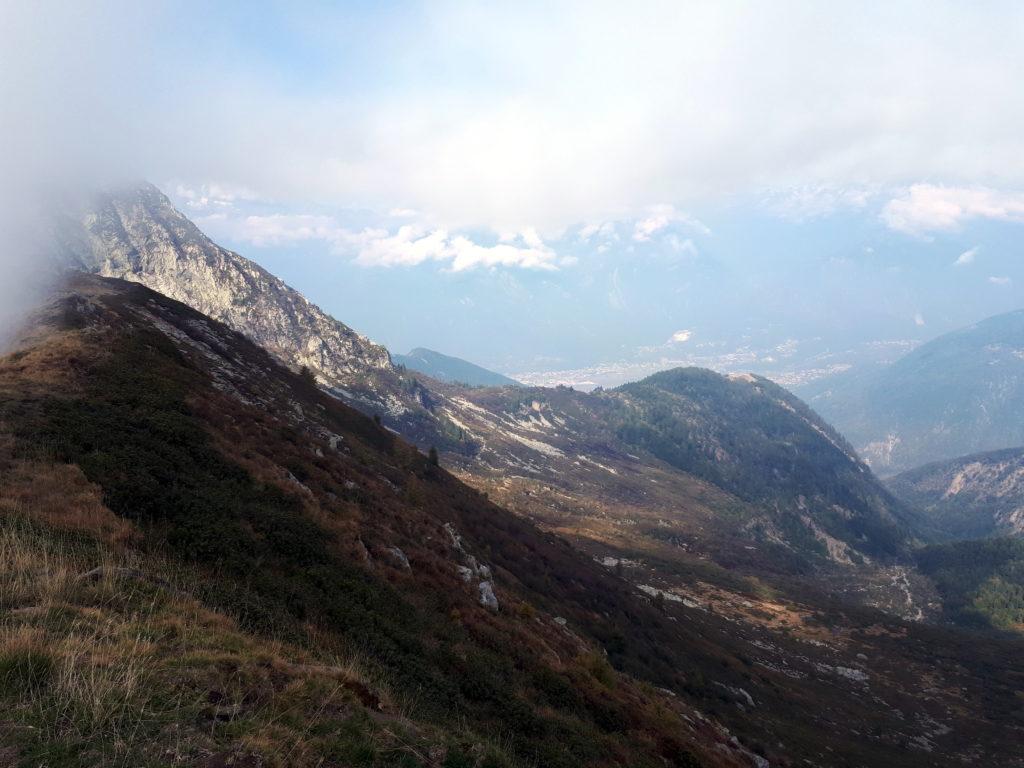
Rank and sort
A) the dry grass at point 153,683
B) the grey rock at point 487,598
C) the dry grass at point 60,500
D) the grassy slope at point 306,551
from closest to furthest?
the dry grass at point 153,683, the dry grass at point 60,500, the grassy slope at point 306,551, the grey rock at point 487,598

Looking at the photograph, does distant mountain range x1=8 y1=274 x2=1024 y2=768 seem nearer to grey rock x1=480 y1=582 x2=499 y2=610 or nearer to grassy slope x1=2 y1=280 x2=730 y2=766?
grassy slope x1=2 y1=280 x2=730 y2=766

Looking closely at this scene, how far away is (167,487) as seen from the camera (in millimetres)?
18266

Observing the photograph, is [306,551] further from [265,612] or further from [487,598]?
[487,598]

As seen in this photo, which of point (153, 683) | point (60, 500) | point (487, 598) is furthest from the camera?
point (487, 598)

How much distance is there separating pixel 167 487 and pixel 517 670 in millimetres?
14495

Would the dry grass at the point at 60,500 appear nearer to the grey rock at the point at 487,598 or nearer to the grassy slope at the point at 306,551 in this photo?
the grassy slope at the point at 306,551

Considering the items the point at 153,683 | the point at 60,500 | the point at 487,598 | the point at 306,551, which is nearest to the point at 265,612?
the point at 153,683

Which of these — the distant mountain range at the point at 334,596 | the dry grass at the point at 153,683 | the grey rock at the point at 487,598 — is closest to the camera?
the dry grass at the point at 153,683

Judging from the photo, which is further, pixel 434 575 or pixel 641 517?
pixel 641 517

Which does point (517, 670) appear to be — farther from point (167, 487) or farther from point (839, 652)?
point (839, 652)

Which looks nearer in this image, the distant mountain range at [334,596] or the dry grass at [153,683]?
the dry grass at [153,683]

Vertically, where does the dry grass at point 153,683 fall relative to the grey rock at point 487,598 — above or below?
above

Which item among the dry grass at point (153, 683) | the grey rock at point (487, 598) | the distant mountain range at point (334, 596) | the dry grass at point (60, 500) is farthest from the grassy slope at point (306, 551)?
the grey rock at point (487, 598)

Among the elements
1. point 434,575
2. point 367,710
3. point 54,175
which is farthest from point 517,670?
point 54,175
